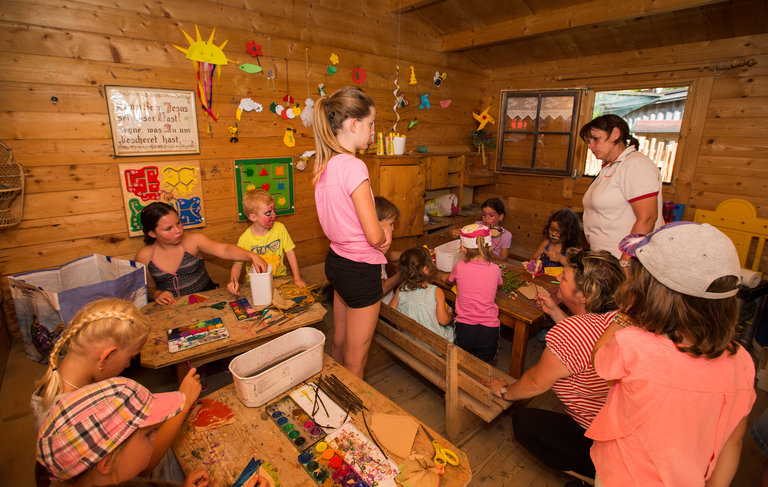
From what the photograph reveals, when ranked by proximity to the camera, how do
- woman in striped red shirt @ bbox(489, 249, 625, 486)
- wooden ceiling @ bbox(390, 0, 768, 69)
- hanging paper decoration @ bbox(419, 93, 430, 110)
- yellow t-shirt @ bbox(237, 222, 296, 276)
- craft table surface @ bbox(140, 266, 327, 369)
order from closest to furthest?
woman in striped red shirt @ bbox(489, 249, 625, 486) → craft table surface @ bbox(140, 266, 327, 369) → yellow t-shirt @ bbox(237, 222, 296, 276) → wooden ceiling @ bbox(390, 0, 768, 69) → hanging paper decoration @ bbox(419, 93, 430, 110)

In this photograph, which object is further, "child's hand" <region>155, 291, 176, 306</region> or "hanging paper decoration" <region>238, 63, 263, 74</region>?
"hanging paper decoration" <region>238, 63, 263, 74</region>

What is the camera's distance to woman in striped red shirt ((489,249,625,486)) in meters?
1.53

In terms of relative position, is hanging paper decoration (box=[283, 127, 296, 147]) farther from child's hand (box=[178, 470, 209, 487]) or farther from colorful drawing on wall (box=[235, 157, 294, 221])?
child's hand (box=[178, 470, 209, 487])

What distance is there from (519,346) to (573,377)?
2.55ft

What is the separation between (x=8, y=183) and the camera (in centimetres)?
246

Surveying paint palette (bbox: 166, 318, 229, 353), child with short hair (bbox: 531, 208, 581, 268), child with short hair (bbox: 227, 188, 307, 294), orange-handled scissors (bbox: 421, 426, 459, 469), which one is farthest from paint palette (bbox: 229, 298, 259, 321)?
child with short hair (bbox: 531, 208, 581, 268)

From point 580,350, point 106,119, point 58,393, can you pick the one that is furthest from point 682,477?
point 106,119

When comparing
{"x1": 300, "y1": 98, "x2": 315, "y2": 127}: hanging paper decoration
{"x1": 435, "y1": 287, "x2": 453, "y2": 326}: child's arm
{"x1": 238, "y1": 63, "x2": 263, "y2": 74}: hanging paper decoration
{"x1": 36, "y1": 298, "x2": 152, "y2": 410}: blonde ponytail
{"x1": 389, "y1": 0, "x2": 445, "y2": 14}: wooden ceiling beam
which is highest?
{"x1": 389, "y1": 0, "x2": 445, "y2": 14}: wooden ceiling beam

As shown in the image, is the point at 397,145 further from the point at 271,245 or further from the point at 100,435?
the point at 100,435

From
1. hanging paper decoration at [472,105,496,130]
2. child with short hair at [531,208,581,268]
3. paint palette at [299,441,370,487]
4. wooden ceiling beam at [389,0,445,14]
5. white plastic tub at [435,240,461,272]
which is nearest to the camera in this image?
paint palette at [299,441,370,487]

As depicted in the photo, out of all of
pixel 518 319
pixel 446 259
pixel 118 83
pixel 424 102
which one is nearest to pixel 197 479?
pixel 518 319

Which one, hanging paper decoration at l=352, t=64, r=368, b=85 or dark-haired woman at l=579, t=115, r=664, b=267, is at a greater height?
hanging paper decoration at l=352, t=64, r=368, b=85

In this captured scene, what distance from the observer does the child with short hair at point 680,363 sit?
3.22ft

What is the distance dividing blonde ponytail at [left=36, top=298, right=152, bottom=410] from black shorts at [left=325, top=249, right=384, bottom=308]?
0.87m
